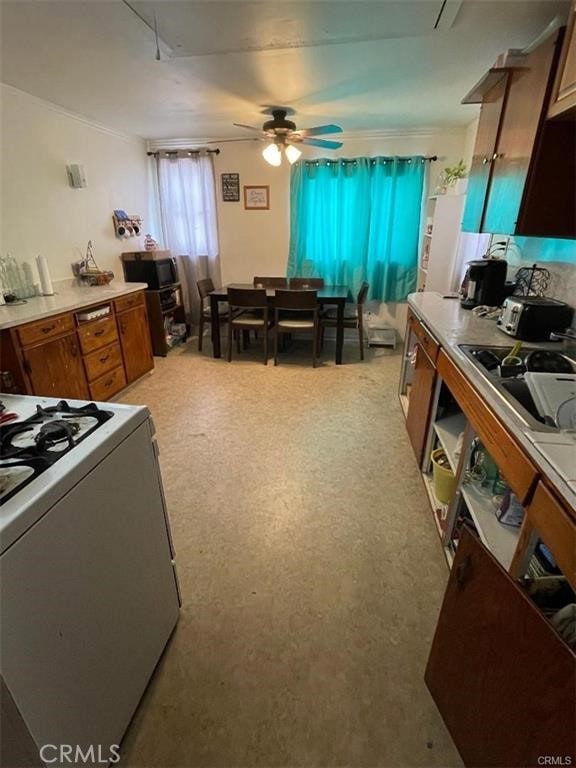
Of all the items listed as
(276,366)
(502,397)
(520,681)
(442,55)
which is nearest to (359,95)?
(442,55)

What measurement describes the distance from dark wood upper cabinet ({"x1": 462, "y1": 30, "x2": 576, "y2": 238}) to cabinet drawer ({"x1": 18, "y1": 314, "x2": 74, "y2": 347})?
2.76 metres

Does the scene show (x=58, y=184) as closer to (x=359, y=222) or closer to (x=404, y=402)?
(x=359, y=222)

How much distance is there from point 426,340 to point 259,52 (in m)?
1.88

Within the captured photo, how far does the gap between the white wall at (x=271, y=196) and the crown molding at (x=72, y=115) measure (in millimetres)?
965

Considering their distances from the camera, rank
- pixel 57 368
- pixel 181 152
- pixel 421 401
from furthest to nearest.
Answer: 1. pixel 181 152
2. pixel 57 368
3. pixel 421 401

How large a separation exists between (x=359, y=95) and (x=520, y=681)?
3.46 metres

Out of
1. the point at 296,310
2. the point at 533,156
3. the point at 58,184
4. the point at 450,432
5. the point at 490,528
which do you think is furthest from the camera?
the point at 296,310

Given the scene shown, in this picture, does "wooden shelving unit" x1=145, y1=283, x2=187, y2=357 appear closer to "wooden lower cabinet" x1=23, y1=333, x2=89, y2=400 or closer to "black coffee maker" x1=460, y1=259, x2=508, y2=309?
"wooden lower cabinet" x1=23, y1=333, x2=89, y2=400

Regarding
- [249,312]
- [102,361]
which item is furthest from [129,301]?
[249,312]

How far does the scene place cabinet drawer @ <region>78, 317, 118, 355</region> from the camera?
2.66 meters

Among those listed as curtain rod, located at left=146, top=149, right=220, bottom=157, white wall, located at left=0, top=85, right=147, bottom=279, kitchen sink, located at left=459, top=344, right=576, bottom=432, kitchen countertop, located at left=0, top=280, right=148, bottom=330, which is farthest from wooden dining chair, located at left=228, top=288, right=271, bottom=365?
kitchen sink, located at left=459, top=344, right=576, bottom=432

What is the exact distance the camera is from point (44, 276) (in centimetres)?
286

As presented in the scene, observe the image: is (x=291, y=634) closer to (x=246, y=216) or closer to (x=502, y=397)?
(x=502, y=397)

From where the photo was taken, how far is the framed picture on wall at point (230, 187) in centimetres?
429
